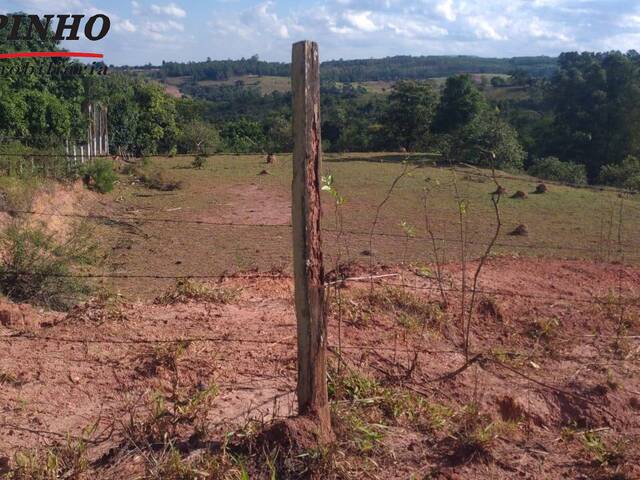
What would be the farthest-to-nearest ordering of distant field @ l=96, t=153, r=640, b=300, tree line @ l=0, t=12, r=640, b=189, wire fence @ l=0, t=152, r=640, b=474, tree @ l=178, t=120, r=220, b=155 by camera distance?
tree @ l=178, t=120, r=220, b=155 < tree line @ l=0, t=12, r=640, b=189 < distant field @ l=96, t=153, r=640, b=300 < wire fence @ l=0, t=152, r=640, b=474

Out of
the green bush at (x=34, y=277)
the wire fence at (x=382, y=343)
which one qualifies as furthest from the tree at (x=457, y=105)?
the green bush at (x=34, y=277)

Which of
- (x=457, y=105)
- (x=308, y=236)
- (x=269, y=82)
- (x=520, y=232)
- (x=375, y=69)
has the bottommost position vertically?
(x=520, y=232)

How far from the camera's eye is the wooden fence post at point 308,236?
2.95 metres

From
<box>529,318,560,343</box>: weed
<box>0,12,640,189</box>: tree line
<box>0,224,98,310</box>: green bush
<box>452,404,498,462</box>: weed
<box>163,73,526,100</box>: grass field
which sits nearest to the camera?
<box>452,404,498,462</box>: weed

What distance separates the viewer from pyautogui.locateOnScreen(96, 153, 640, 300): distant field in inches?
404

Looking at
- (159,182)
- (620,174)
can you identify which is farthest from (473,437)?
(620,174)

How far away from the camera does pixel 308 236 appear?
305cm

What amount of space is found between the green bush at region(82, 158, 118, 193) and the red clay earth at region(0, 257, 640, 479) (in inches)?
418

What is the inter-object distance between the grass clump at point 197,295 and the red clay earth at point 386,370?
94mm

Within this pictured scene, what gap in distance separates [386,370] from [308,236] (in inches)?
64.1

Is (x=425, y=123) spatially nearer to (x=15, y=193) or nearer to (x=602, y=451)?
(x=15, y=193)

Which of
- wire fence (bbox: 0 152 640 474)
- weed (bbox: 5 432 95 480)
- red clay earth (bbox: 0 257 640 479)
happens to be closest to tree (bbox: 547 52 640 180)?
wire fence (bbox: 0 152 640 474)

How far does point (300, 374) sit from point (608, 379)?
105 inches

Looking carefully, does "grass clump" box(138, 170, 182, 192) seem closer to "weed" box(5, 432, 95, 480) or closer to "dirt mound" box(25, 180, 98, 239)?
"dirt mound" box(25, 180, 98, 239)
